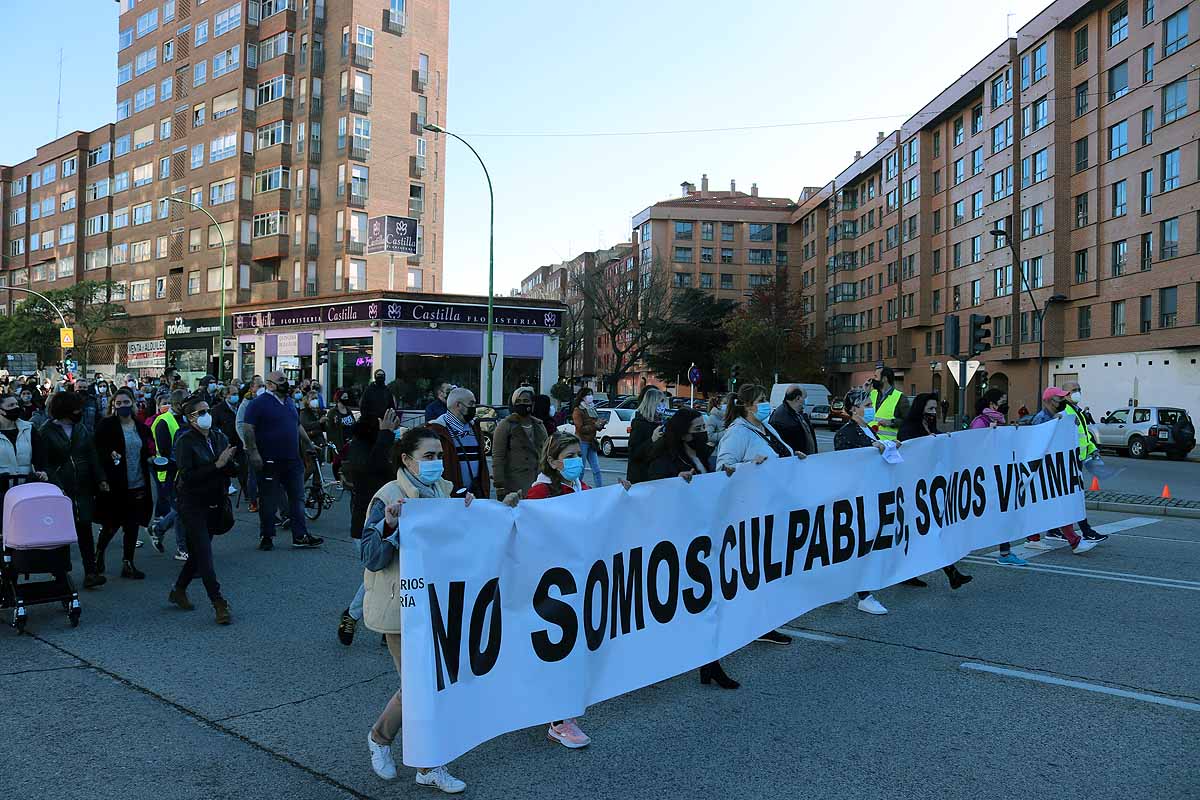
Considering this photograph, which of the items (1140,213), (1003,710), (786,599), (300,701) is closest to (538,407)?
(786,599)

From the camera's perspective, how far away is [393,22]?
163 ft

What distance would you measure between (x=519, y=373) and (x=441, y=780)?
125 feet

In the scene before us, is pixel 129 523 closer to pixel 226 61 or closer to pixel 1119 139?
pixel 1119 139

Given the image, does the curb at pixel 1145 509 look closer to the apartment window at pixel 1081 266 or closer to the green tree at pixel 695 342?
the apartment window at pixel 1081 266

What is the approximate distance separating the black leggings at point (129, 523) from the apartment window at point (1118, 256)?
43.1 metres

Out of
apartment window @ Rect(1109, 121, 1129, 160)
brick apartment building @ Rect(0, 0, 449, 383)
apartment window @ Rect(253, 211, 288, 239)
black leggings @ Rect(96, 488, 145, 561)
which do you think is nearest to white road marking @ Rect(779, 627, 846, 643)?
black leggings @ Rect(96, 488, 145, 561)

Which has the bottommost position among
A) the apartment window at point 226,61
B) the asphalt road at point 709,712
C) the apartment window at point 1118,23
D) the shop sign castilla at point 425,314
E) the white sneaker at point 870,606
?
the asphalt road at point 709,712

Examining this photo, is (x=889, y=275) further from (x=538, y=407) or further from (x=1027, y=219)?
(x=538, y=407)

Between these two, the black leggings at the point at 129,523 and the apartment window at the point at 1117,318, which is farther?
the apartment window at the point at 1117,318

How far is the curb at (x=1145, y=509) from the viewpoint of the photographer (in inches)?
555

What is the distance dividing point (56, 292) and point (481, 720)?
221ft

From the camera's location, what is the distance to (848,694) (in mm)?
5422

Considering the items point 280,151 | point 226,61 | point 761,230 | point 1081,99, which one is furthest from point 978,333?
point 761,230

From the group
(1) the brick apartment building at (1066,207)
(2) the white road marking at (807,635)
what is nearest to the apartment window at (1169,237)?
(1) the brick apartment building at (1066,207)
